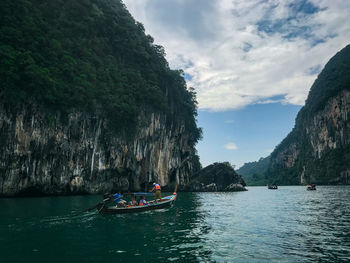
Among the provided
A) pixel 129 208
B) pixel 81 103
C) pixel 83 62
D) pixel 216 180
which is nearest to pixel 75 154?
pixel 81 103

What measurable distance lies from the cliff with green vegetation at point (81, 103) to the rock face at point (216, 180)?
17.2 feet

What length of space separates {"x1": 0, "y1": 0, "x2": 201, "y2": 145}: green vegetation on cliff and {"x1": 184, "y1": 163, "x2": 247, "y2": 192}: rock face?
1569 centimetres

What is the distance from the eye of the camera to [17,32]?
95.4ft

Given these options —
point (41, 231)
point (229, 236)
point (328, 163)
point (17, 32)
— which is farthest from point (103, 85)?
point (328, 163)

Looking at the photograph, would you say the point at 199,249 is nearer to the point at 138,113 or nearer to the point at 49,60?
the point at 49,60

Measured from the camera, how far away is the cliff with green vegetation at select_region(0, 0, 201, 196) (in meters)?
29.5

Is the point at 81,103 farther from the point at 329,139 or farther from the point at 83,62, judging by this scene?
the point at 329,139

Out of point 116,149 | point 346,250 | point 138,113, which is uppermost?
point 138,113

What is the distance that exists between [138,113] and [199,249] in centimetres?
3763

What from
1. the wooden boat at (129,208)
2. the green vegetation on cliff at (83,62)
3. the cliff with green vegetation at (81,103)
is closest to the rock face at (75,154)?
the cliff with green vegetation at (81,103)

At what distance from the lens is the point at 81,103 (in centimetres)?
3619

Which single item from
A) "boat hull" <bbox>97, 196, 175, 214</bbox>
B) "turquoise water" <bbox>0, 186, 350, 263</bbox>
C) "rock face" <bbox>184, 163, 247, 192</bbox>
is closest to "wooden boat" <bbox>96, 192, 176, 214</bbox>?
"boat hull" <bbox>97, 196, 175, 214</bbox>

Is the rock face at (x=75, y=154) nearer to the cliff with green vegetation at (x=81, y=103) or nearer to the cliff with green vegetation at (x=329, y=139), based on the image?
the cliff with green vegetation at (x=81, y=103)

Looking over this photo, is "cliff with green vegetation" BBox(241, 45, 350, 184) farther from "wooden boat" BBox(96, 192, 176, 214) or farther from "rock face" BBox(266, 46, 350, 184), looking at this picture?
"wooden boat" BBox(96, 192, 176, 214)
